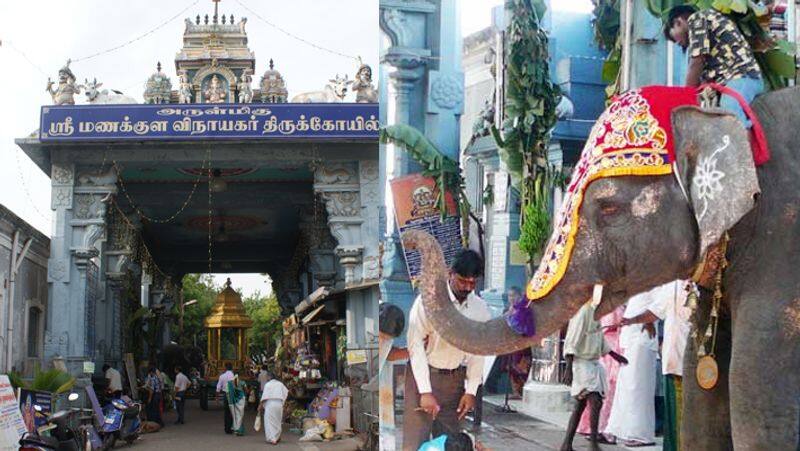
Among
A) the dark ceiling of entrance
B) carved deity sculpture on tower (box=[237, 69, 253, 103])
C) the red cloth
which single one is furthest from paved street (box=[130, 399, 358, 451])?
the red cloth

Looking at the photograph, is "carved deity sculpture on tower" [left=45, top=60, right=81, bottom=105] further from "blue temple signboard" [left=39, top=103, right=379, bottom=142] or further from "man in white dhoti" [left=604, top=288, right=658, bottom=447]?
"man in white dhoti" [left=604, top=288, right=658, bottom=447]

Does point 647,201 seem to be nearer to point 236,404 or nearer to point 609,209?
point 609,209

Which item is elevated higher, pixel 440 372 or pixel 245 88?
pixel 245 88

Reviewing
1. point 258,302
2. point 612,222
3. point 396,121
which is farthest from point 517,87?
point 258,302

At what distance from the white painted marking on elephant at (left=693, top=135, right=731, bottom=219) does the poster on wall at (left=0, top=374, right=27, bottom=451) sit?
6.18m

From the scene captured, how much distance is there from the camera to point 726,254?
9.84 ft

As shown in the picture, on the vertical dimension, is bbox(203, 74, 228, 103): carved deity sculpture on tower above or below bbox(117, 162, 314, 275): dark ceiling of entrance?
above

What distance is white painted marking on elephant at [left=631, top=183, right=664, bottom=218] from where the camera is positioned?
2957 millimetres

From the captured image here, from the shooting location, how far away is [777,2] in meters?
3.84

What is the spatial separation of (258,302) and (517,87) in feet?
169

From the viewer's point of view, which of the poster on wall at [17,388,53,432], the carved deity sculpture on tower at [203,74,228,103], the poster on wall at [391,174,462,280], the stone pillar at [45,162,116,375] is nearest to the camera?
the poster on wall at [391,174,462,280]

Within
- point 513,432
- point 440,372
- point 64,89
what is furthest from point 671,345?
point 64,89

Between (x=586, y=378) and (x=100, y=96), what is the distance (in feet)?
40.3

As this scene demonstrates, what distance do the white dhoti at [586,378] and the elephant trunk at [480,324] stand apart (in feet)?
3.05
